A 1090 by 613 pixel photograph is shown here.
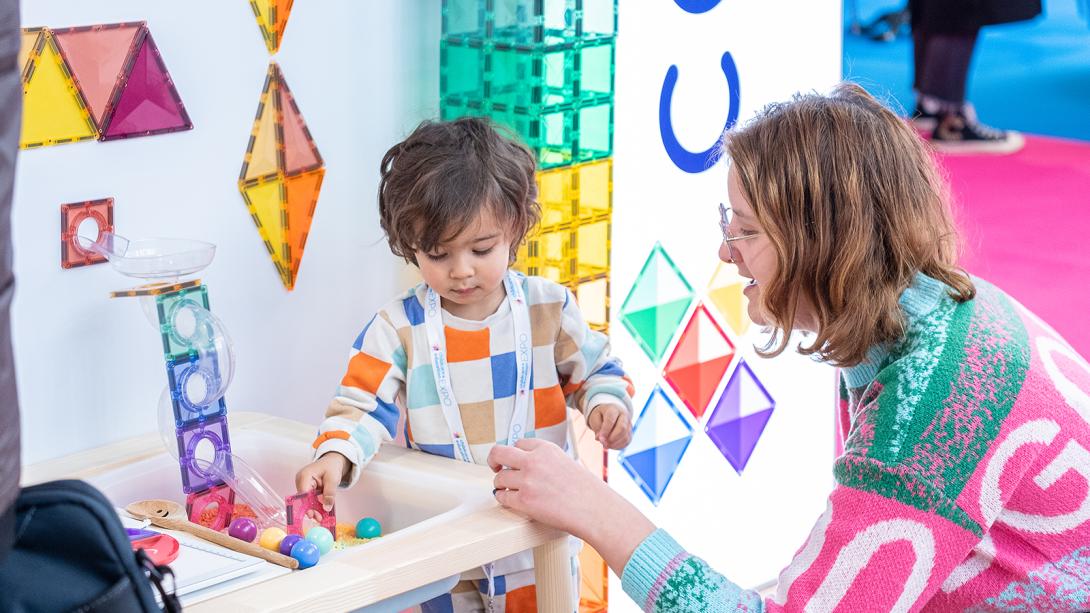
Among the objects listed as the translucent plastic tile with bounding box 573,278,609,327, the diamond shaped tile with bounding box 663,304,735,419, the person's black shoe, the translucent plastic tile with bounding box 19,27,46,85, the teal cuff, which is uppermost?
the translucent plastic tile with bounding box 19,27,46,85

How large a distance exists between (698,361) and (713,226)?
24 centimetres

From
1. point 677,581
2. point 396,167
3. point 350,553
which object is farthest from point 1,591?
point 396,167

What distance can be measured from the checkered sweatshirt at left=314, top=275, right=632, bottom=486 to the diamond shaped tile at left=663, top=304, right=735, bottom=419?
20.1 inches

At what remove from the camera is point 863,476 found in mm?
1252

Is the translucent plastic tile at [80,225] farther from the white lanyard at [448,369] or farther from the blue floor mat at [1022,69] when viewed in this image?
the blue floor mat at [1022,69]

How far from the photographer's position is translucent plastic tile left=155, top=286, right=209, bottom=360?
1.51 meters

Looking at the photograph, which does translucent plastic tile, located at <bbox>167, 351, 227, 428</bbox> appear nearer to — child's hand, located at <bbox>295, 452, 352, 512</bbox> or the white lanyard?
child's hand, located at <bbox>295, 452, 352, 512</bbox>

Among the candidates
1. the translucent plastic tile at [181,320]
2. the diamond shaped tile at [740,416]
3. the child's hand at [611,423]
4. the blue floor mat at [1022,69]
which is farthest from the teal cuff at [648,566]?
the blue floor mat at [1022,69]

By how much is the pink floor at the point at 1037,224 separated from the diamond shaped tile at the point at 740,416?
1659 mm

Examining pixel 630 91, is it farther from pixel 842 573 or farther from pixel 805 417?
pixel 842 573

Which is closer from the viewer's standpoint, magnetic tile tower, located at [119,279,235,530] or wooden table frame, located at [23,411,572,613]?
wooden table frame, located at [23,411,572,613]

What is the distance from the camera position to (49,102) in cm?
152

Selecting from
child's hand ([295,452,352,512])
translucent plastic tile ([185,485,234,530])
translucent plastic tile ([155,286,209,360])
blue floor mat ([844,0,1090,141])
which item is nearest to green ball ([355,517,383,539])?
child's hand ([295,452,352,512])

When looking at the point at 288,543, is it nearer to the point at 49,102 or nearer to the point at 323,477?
the point at 323,477
